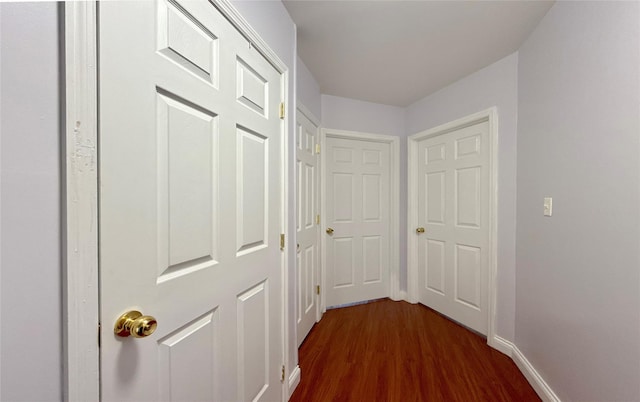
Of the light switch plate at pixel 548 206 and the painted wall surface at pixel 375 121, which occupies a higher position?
the painted wall surface at pixel 375 121

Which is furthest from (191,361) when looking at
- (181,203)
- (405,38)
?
(405,38)

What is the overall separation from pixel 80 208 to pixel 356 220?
2439mm

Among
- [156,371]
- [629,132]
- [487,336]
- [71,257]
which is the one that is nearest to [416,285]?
[487,336]

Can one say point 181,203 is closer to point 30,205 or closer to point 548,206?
point 30,205

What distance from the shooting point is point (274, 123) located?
1.31 meters

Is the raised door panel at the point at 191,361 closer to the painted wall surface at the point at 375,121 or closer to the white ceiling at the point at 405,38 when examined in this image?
the white ceiling at the point at 405,38

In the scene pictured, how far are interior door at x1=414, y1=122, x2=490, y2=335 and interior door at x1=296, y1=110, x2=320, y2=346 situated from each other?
1236 millimetres

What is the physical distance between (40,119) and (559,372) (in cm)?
232

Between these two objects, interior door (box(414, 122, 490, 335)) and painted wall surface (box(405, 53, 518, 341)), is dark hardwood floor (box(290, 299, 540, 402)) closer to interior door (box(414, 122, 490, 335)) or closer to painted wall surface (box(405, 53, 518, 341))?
interior door (box(414, 122, 490, 335))

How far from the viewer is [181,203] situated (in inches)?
29.9

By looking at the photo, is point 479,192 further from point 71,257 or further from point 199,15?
point 71,257

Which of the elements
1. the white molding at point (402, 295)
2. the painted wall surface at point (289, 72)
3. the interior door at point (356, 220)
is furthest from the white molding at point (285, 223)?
the white molding at point (402, 295)

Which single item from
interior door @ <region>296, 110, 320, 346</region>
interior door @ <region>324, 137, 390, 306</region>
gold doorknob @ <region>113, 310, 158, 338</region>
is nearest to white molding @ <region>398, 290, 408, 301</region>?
interior door @ <region>324, 137, 390, 306</region>

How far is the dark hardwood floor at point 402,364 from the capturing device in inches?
59.5
